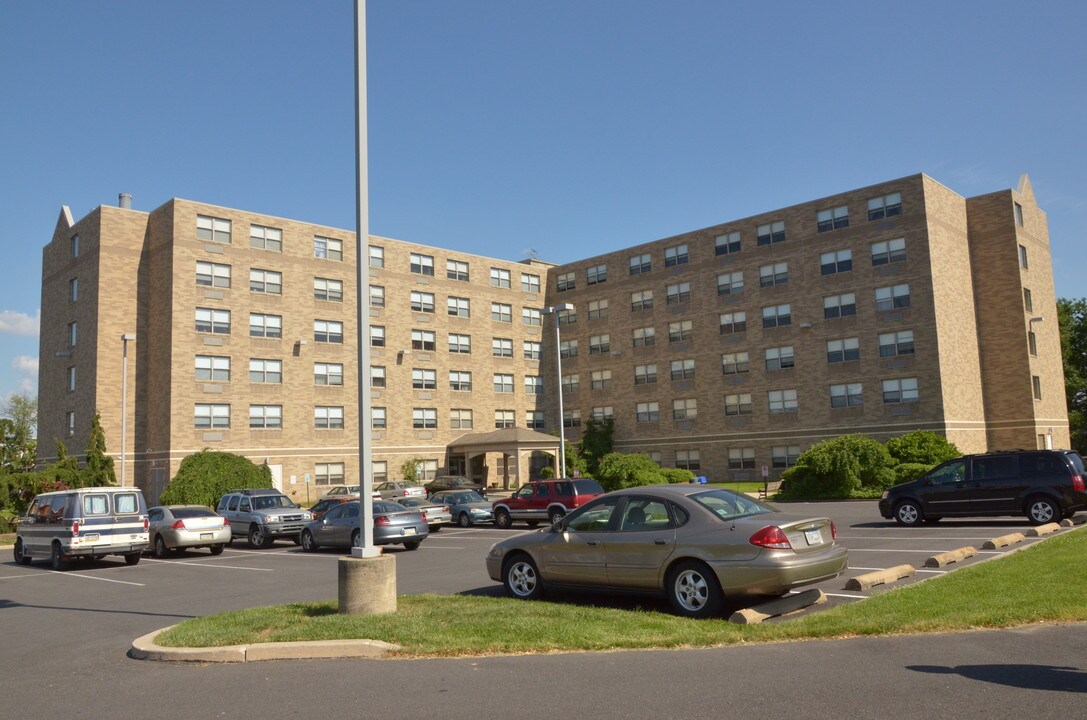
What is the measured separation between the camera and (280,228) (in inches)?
1903

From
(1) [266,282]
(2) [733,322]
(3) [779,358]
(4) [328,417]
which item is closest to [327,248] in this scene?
(1) [266,282]

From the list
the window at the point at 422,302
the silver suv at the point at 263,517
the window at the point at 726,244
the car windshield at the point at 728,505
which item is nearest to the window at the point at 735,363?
the window at the point at 726,244

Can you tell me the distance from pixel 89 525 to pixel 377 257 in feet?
113

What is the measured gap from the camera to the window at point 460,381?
183 feet

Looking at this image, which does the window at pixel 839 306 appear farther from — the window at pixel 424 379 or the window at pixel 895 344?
the window at pixel 424 379

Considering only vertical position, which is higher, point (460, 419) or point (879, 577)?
point (460, 419)

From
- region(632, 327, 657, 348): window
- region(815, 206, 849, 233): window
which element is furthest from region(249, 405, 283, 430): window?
region(815, 206, 849, 233): window

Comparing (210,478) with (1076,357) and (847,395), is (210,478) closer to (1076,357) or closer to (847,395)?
(847,395)

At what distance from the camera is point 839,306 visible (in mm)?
47469

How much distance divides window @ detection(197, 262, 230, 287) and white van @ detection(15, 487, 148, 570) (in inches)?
1006

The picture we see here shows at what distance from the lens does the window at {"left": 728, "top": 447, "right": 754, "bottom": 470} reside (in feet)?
165

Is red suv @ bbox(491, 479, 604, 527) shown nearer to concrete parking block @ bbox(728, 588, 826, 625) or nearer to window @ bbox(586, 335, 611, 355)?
concrete parking block @ bbox(728, 588, 826, 625)

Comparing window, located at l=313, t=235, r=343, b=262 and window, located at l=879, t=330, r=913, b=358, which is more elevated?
window, located at l=313, t=235, r=343, b=262

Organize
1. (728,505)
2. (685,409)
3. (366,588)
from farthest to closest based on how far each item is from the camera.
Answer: (685,409) < (728,505) < (366,588)
